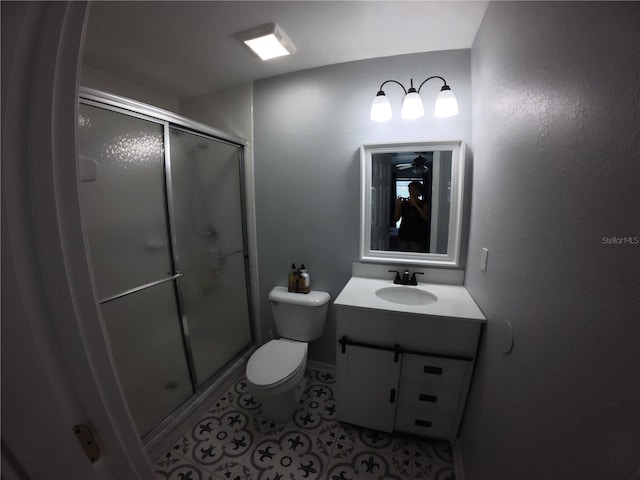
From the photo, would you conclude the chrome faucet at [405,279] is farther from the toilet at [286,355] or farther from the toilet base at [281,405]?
the toilet base at [281,405]

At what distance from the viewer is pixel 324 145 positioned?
1658mm

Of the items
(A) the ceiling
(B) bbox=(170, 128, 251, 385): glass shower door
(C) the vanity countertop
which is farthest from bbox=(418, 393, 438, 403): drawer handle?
(A) the ceiling

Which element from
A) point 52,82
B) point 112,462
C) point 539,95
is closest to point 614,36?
point 539,95

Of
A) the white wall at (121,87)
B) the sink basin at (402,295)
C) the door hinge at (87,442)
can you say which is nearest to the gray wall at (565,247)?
the sink basin at (402,295)

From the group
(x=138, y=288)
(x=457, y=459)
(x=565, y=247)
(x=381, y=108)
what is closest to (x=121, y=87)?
(x=138, y=288)

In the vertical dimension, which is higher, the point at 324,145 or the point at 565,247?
the point at 324,145

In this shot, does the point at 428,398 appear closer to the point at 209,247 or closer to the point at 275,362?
the point at 275,362

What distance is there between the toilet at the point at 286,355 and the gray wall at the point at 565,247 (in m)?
0.97

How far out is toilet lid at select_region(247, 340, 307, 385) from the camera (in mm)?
1357

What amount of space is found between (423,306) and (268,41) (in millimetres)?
1665

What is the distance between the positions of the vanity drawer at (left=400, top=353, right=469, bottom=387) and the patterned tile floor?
1.46ft

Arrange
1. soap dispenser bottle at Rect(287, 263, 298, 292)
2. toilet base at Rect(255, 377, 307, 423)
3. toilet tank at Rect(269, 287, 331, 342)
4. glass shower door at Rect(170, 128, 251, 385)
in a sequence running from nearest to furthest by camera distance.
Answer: toilet base at Rect(255, 377, 307, 423) → glass shower door at Rect(170, 128, 251, 385) → toilet tank at Rect(269, 287, 331, 342) → soap dispenser bottle at Rect(287, 263, 298, 292)

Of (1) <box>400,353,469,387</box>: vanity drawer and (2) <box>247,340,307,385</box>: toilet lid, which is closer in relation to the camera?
(1) <box>400,353,469,387</box>: vanity drawer

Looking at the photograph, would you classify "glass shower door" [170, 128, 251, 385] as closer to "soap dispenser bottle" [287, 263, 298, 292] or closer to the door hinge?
"soap dispenser bottle" [287, 263, 298, 292]
